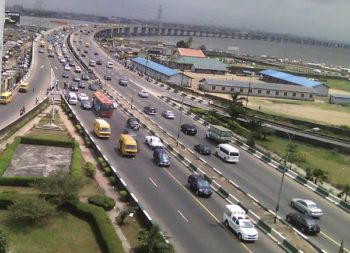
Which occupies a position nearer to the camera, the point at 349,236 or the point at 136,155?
the point at 349,236

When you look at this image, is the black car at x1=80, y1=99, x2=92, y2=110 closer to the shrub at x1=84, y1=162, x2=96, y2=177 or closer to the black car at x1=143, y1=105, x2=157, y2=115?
the black car at x1=143, y1=105, x2=157, y2=115

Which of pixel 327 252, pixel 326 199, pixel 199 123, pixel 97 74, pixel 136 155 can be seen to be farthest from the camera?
pixel 97 74

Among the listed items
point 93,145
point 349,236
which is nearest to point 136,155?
point 93,145

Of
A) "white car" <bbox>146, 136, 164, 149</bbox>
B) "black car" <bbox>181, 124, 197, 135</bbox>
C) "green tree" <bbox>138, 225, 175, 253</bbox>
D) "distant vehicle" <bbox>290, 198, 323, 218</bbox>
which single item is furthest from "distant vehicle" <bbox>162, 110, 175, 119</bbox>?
"green tree" <bbox>138, 225, 175, 253</bbox>

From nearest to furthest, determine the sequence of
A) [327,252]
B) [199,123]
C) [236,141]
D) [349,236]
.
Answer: [327,252] < [349,236] < [236,141] < [199,123]

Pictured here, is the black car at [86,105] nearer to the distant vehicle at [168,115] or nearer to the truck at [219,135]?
the distant vehicle at [168,115]

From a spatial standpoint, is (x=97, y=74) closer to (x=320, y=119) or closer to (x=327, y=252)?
(x=320, y=119)

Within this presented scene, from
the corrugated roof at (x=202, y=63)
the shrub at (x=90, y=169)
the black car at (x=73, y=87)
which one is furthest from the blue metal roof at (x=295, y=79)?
the shrub at (x=90, y=169)
